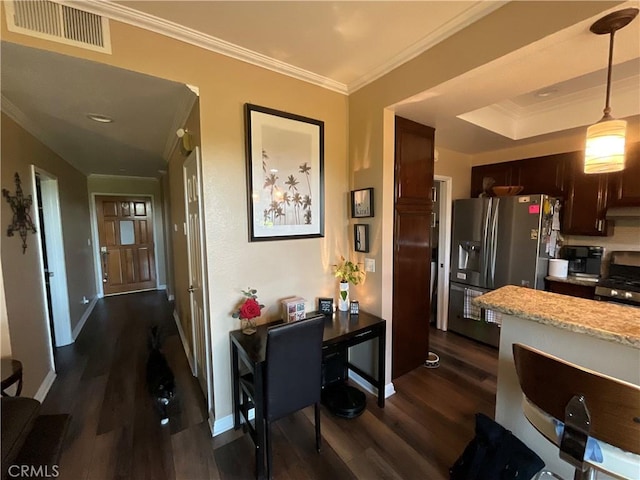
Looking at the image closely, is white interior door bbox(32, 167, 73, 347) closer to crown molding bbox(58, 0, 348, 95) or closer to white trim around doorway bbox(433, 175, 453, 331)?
crown molding bbox(58, 0, 348, 95)

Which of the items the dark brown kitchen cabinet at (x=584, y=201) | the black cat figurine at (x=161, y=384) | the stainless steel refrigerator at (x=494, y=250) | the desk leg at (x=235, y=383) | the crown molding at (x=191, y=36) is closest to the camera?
the crown molding at (x=191, y=36)

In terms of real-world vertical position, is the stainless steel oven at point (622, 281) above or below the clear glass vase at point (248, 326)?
above

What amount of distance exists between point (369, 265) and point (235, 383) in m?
1.39

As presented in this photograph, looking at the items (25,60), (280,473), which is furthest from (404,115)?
(280,473)

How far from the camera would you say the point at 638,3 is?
3.76ft

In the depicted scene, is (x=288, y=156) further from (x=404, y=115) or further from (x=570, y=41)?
(x=570, y=41)

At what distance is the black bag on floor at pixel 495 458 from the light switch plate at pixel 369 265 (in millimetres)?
1202

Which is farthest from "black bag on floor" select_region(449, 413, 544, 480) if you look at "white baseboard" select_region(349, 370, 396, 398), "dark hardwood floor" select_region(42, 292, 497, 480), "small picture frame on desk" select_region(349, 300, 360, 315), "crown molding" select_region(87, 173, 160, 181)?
"crown molding" select_region(87, 173, 160, 181)

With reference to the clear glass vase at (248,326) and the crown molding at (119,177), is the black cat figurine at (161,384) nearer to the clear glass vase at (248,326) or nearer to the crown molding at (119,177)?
the clear glass vase at (248,326)

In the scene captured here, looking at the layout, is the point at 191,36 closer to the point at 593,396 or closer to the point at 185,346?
the point at 593,396

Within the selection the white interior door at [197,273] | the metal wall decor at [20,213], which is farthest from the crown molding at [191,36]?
the metal wall decor at [20,213]

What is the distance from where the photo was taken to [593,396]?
3.03 ft

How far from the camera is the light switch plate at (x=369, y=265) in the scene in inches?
93.0

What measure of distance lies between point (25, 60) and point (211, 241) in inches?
54.1
